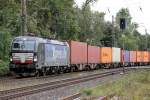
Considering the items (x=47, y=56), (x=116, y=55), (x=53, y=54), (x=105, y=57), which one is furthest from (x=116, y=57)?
(x=47, y=56)

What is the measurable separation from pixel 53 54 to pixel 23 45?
4.24 metres

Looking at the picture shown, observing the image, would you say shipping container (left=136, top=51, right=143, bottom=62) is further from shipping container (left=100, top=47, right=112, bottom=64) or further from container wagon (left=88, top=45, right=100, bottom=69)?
container wagon (left=88, top=45, right=100, bottom=69)

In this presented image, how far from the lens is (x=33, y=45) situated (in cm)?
3481

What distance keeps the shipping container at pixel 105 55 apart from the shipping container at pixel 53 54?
17722 millimetres

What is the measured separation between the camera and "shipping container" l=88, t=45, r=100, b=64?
53.7m

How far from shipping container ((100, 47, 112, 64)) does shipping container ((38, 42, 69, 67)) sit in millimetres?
17722

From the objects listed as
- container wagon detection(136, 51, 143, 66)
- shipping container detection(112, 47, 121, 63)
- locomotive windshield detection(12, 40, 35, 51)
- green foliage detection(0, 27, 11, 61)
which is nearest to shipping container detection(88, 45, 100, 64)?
shipping container detection(112, 47, 121, 63)

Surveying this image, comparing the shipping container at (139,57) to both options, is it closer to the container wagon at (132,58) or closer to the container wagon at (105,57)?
the container wagon at (132,58)

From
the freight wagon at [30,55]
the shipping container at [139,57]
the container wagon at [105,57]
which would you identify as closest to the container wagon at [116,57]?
the container wagon at [105,57]

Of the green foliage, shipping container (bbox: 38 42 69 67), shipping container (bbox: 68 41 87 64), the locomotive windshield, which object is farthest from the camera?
shipping container (bbox: 68 41 87 64)

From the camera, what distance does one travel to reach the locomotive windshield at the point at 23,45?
34.8 meters

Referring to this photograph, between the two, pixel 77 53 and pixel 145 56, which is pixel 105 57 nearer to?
pixel 77 53

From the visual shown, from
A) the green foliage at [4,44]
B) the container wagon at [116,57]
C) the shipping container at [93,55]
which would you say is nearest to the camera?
the green foliage at [4,44]

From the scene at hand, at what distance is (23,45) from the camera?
34812 mm
